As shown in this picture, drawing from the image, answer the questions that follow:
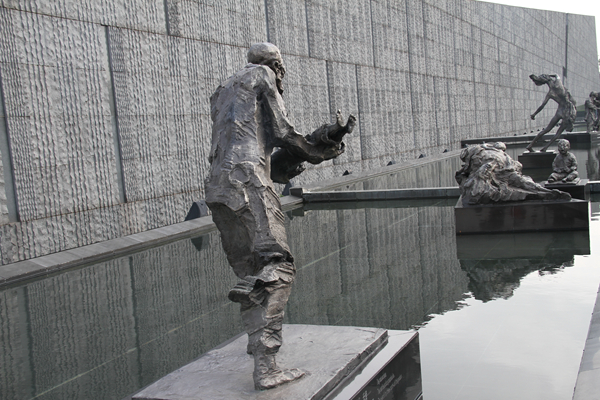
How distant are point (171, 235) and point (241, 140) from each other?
6.45 metres

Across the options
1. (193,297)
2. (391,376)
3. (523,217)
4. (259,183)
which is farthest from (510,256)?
(259,183)

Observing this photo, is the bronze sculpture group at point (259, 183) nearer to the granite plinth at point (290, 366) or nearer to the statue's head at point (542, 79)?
the granite plinth at point (290, 366)

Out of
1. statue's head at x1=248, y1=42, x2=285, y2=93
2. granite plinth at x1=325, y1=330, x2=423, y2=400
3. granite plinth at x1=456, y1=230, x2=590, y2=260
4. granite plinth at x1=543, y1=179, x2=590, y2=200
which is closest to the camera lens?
granite plinth at x1=325, y1=330, x2=423, y2=400

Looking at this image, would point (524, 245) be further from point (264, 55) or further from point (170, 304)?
point (264, 55)

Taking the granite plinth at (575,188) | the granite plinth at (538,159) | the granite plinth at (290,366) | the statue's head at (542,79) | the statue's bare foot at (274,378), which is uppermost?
the statue's head at (542,79)

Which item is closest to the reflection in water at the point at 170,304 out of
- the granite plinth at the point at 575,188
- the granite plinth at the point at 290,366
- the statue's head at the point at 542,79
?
the granite plinth at the point at 290,366

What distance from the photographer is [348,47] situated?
61.5 ft

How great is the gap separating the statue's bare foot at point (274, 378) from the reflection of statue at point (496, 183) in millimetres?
5739

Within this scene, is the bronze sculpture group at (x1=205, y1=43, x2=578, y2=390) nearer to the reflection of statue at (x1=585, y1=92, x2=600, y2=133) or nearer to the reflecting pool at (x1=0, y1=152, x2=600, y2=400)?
the reflecting pool at (x1=0, y1=152, x2=600, y2=400)

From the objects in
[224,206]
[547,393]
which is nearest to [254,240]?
[224,206]

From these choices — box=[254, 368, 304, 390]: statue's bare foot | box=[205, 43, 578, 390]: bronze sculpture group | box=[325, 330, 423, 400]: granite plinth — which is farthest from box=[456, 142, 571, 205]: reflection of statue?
box=[254, 368, 304, 390]: statue's bare foot

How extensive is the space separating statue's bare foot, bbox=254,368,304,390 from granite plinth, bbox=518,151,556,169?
15631mm

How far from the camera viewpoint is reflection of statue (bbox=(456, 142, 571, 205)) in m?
8.14

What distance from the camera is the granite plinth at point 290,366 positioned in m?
2.97
